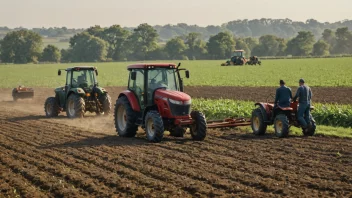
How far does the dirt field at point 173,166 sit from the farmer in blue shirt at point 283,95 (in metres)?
1.00

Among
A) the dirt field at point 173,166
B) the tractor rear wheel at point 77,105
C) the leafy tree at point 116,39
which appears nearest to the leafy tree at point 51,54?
the leafy tree at point 116,39

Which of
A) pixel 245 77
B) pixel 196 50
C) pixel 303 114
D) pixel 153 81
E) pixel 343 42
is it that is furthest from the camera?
pixel 343 42

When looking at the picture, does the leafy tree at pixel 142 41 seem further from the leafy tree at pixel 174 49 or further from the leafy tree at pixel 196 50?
the leafy tree at pixel 196 50

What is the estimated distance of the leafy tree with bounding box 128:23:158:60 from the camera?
132m

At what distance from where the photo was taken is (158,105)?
48.9ft

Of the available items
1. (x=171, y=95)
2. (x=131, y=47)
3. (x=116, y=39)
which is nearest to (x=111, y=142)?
(x=171, y=95)

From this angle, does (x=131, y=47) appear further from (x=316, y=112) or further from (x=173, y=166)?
(x=173, y=166)

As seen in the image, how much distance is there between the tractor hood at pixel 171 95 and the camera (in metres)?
14.5

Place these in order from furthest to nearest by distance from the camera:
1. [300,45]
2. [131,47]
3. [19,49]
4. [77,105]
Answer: [300,45], [131,47], [19,49], [77,105]

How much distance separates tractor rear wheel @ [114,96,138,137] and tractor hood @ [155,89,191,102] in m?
1.15

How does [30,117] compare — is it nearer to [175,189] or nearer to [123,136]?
[123,136]

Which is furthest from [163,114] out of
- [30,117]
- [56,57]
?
[56,57]

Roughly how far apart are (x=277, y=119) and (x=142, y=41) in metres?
123

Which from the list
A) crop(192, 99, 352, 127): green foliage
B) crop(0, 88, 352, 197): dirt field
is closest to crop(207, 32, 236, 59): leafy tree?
crop(192, 99, 352, 127): green foliage
